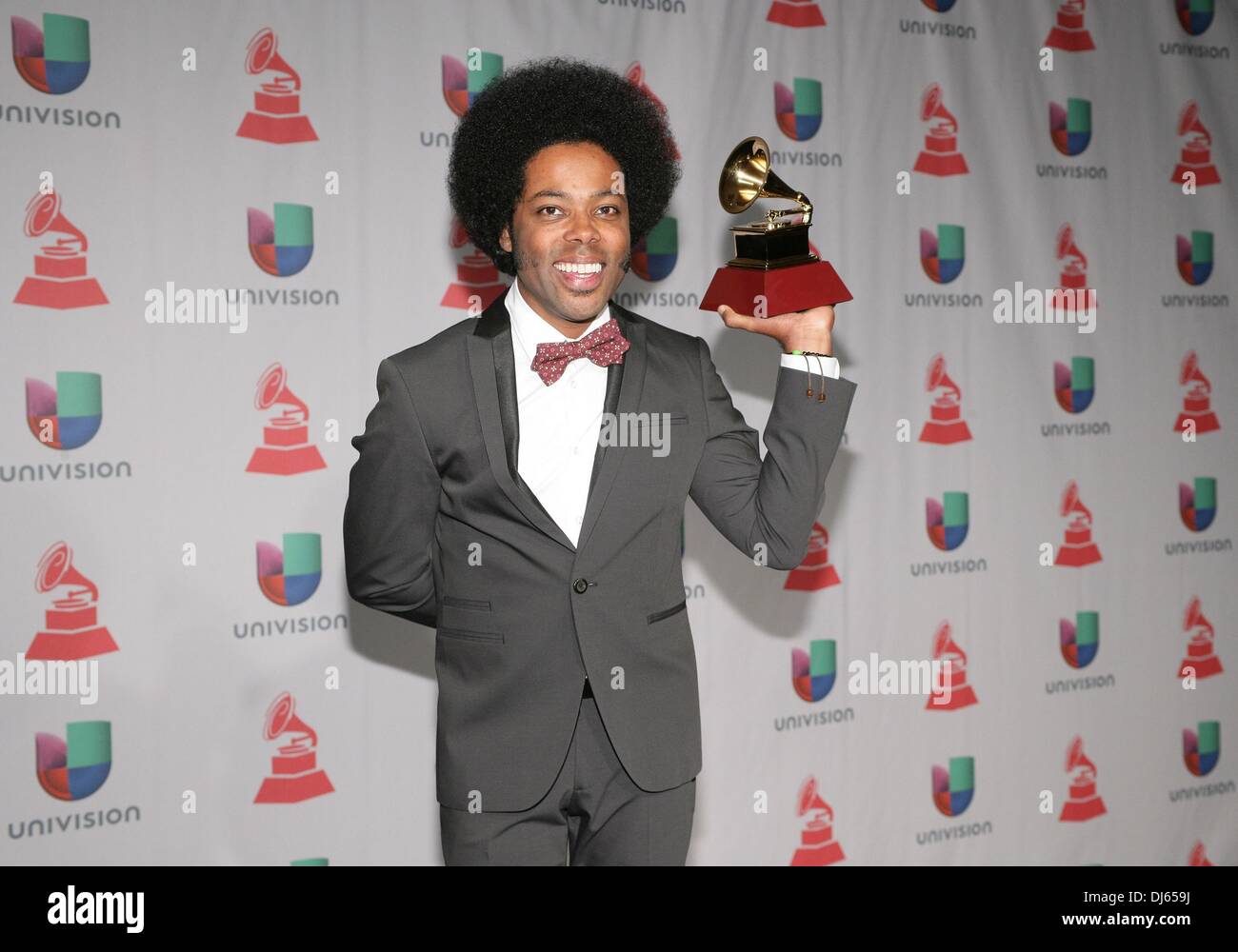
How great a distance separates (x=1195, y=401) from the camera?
3.93 meters

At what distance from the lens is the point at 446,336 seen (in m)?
2.12

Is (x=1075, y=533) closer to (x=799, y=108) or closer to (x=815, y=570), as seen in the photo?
(x=815, y=570)

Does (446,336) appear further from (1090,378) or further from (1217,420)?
(1217,420)

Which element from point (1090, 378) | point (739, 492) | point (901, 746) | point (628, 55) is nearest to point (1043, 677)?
point (901, 746)

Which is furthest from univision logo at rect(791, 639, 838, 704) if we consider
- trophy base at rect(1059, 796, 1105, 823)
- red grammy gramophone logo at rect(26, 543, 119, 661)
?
red grammy gramophone logo at rect(26, 543, 119, 661)

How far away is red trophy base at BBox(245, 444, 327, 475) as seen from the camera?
2865 millimetres

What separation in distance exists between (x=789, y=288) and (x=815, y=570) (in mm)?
1539

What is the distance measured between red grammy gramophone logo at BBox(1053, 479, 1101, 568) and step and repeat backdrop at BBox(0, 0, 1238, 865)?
1 cm

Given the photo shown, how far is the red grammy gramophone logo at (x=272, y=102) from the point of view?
9.20ft

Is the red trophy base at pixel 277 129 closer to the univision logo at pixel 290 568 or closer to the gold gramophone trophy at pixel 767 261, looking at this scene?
the univision logo at pixel 290 568

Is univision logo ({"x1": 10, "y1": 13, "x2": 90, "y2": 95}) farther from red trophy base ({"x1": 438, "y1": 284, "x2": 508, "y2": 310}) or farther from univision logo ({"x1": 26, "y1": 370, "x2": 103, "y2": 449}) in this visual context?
red trophy base ({"x1": 438, "y1": 284, "x2": 508, "y2": 310})

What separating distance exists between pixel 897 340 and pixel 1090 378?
0.75m

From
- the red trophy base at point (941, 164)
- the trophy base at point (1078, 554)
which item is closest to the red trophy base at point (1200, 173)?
the red trophy base at point (941, 164)

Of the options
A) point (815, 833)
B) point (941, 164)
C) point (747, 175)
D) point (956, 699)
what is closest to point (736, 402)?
point (941, 164)
